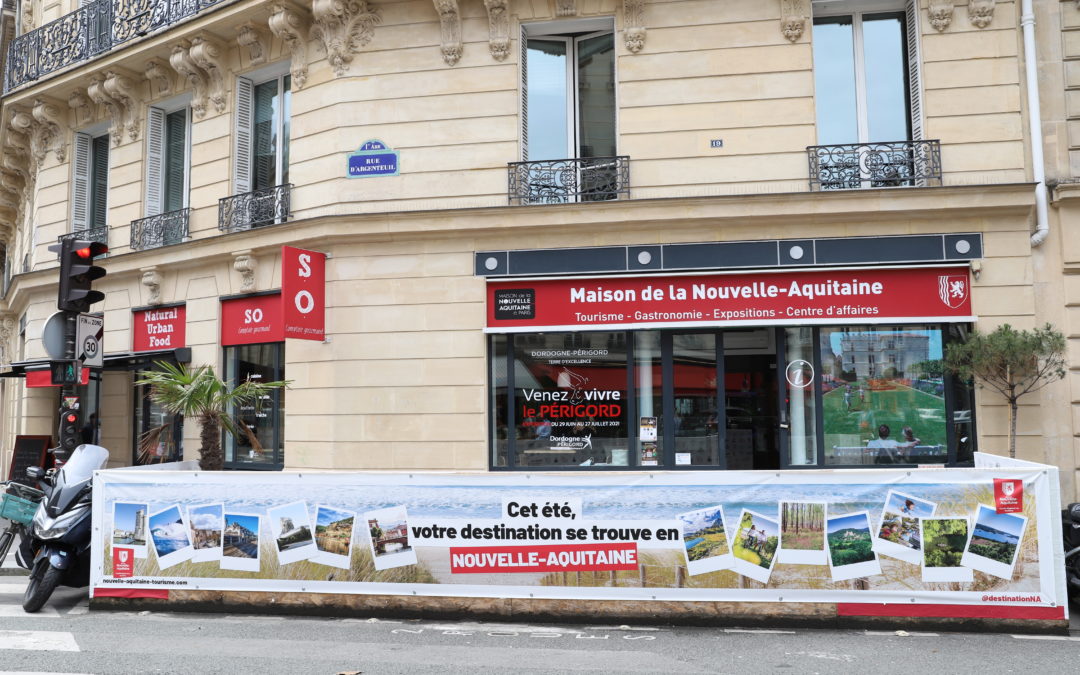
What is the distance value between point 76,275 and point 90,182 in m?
7.21

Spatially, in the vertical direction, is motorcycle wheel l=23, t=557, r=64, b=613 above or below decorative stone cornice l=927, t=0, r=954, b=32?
below

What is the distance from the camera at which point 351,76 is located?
36.3ft

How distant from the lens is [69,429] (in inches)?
344

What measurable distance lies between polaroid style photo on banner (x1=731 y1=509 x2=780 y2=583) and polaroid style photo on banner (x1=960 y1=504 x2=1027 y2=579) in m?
1.39

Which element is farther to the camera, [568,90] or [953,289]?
[568,90]

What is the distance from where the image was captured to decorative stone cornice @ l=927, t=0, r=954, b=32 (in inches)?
397

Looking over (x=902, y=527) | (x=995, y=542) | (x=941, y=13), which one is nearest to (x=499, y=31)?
(x=941, y=13)

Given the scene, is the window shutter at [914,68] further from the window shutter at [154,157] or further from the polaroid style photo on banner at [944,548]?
the window shutter at [154,157]

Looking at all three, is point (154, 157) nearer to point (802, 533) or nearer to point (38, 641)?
point (38, 641)

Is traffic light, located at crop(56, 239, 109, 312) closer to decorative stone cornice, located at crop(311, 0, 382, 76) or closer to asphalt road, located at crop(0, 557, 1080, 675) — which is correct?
asphalt road, located at crop(0, 557, 1080, 675)

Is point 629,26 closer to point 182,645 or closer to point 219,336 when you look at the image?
point 219,336

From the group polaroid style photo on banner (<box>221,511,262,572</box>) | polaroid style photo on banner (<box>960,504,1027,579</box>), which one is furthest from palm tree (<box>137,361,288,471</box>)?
polaroid style photo on banner (<box>960,504,1027,579</box>)

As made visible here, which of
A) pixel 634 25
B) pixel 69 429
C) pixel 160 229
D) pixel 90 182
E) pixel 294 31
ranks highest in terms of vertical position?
pixel 294 31

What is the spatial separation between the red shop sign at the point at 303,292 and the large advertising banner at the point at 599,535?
11.2 feet
